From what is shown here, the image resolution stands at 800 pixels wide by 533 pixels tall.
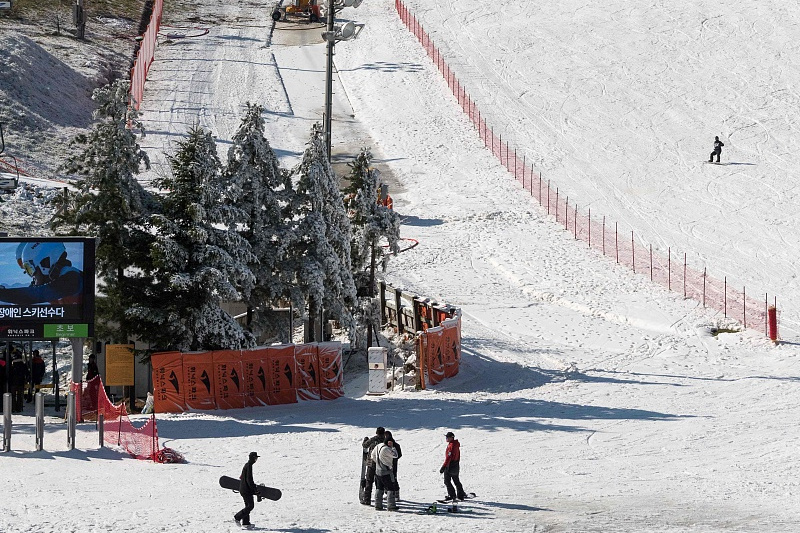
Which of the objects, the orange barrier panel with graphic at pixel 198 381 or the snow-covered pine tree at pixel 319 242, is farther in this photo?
the snow-covered pine tree at pixel 319 242

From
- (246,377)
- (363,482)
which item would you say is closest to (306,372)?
(246,377)

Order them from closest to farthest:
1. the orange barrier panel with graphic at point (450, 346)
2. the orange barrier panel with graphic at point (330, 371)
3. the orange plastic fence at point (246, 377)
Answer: the orange plastic fence at point (246, 377) → the orange barrier panel with graphic at point (330, 371) → the orange barrier panel with graphic at point (450, 346)

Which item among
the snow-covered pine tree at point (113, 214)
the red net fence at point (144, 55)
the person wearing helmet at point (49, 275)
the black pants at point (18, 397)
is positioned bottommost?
the black pants at point (18, 397)

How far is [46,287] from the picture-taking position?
24.2 m

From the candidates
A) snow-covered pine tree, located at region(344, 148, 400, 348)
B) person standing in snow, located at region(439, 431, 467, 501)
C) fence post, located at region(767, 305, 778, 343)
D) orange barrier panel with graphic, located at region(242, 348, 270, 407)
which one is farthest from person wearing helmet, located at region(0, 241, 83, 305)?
fence post, located at region(767, 305, 778, 343)

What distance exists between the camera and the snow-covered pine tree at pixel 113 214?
26.8m

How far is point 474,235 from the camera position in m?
42.5

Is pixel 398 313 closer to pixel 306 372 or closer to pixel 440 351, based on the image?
pixel 440 351

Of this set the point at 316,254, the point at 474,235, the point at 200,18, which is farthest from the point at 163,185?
the point at 200,18

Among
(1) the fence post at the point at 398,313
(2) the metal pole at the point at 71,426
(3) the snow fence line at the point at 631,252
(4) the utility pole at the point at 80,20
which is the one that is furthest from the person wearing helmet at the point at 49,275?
(4) the utility pole at the point at 80,20

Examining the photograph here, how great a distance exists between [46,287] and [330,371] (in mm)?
6605

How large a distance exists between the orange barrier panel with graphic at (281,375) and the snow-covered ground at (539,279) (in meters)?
0.74

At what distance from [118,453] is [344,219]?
10.3 m

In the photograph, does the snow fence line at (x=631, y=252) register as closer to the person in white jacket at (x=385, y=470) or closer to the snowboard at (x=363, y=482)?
the snowboard at (x=363, y=482)
